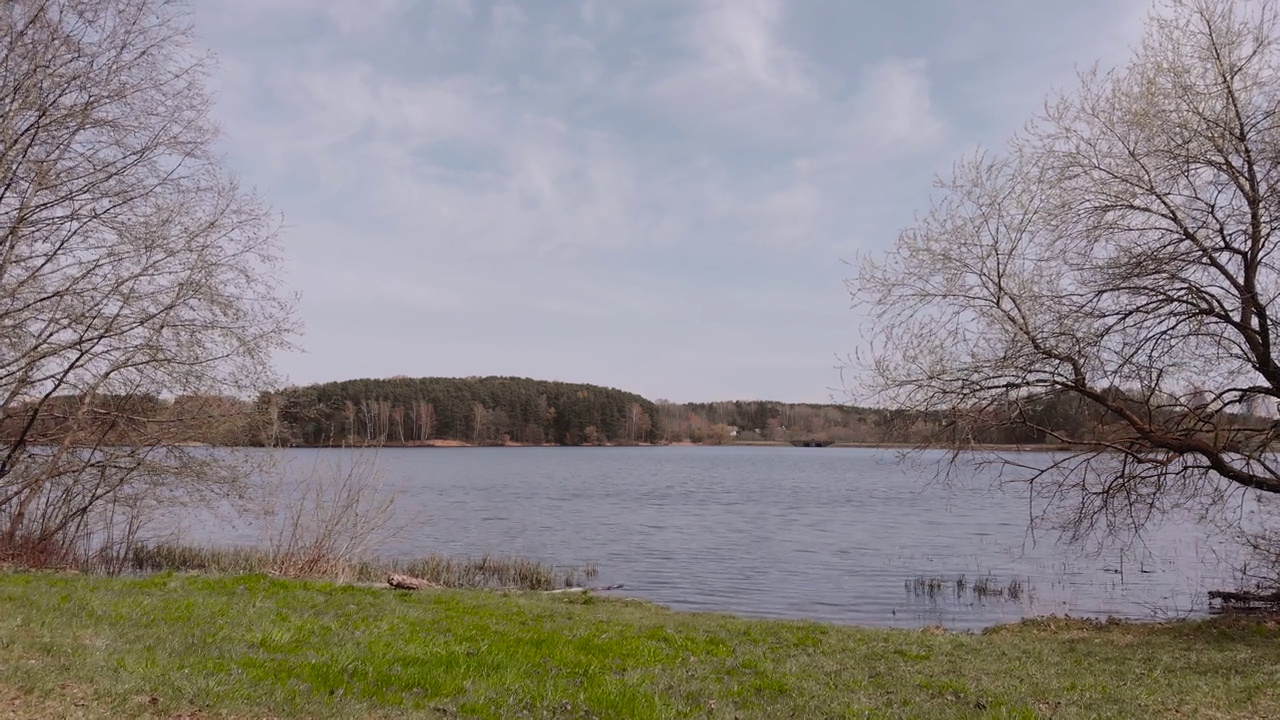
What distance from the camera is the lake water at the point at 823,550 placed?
59.9ft

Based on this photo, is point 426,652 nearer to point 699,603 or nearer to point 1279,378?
point 699,603

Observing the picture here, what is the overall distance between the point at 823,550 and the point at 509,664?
20005 millimetres

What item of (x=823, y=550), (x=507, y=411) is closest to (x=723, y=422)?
(x=507, y=411)

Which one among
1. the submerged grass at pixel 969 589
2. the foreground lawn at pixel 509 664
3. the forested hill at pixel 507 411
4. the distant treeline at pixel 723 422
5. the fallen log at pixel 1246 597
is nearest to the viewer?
the foreground lawn at pixel 509 664

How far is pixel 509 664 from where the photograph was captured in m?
7.70

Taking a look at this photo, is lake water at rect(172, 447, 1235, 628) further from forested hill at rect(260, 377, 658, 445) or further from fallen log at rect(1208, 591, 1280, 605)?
forested hill at rect(260, 377, 658, 445)

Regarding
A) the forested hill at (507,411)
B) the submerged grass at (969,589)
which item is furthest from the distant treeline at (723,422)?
the submerged grass at (969,589)

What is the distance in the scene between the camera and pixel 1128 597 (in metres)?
18.9

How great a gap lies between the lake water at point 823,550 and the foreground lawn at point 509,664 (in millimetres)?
3596

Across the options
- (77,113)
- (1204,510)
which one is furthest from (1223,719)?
(77,113)

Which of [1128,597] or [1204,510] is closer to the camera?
[1204,510]

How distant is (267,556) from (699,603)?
9.41 meters

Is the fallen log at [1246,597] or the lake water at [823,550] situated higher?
the fallen log at [1246,597]

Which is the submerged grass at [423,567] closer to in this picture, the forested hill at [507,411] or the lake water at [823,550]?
the lake water at [823,550]
